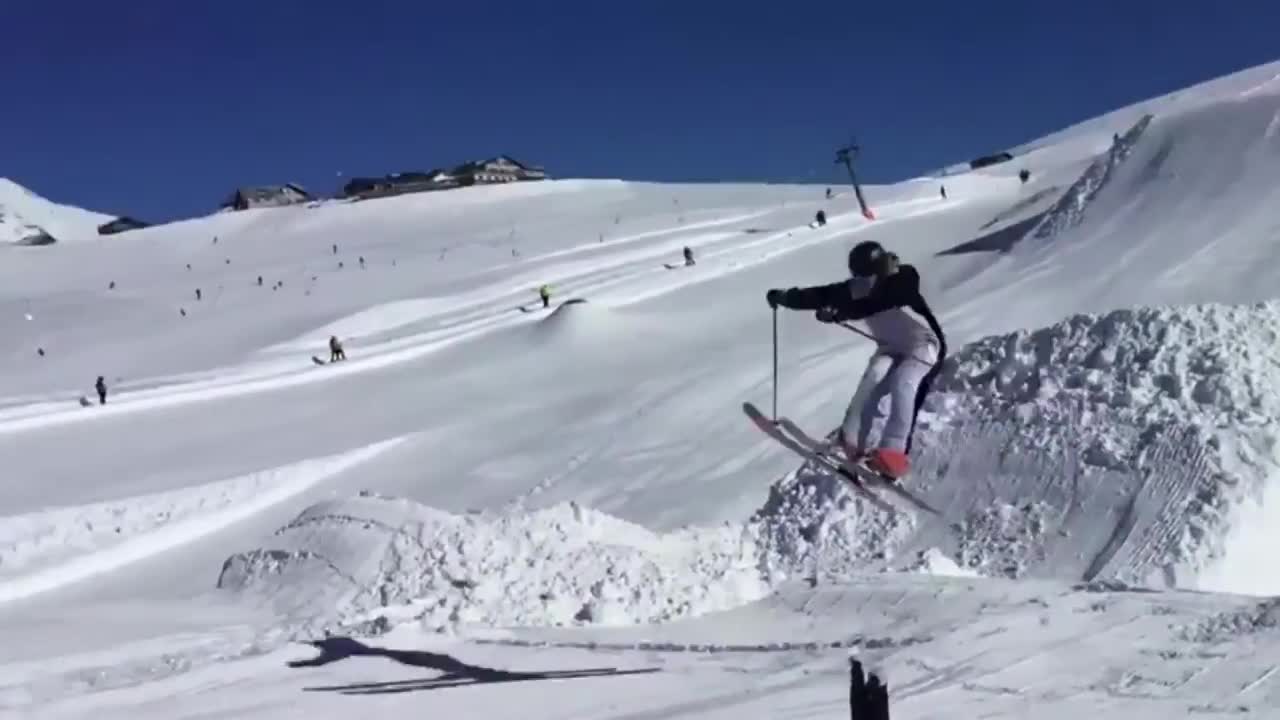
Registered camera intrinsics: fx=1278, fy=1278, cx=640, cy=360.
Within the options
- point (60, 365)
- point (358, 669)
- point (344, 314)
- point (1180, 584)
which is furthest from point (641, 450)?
point (60, 365)

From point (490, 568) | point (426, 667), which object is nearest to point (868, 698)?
point (426, 667)

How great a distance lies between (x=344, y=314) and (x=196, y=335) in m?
5.50

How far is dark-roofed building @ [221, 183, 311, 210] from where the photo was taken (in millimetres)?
101875

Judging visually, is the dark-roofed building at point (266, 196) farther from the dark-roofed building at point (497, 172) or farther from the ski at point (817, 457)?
the ski at point (817, 457)

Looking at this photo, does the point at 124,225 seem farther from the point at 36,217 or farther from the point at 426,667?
the point at 426,667

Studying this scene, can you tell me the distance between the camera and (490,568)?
11398mm

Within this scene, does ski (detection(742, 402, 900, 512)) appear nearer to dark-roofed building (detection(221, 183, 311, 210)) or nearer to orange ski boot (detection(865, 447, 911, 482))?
orange ski boot (detection(865, 447, 911, 482))

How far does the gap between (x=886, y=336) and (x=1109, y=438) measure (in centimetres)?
630

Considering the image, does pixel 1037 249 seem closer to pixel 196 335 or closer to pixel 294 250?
pixel 196 335

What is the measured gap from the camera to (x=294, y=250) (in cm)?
6700

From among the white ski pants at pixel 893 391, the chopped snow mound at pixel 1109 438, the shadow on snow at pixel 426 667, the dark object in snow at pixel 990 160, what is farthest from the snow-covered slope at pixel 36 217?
the white ski pants at pixel 893 391

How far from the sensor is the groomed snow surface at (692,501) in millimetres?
8070

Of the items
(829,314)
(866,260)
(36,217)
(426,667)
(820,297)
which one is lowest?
(426,667)

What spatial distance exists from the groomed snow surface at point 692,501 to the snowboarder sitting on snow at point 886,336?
1.40 m
